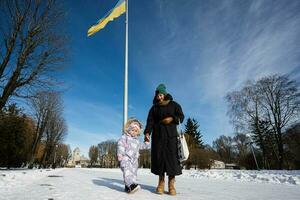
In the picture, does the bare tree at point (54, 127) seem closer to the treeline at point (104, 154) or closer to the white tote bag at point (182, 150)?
the white tote bag at point (182, 150)

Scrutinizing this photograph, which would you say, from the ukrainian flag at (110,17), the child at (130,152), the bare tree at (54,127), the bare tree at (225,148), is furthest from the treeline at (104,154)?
the child at (130,152)

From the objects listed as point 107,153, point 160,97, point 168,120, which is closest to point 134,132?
point 168,120

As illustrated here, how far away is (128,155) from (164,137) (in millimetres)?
820

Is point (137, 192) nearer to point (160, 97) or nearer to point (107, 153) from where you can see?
point (160, 97)

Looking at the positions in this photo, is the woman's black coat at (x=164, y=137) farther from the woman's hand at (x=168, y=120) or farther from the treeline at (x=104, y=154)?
the treeline at (x=104, y=154)

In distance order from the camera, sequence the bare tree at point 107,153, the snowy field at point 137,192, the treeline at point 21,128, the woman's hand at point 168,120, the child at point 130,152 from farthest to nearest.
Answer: the bare tree at point 107,153 < the treeline at point 21,128 < the woman's hand at point 168,120 < the child at point 130,152 < the snowy field at point 137,192

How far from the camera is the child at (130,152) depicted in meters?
4.18

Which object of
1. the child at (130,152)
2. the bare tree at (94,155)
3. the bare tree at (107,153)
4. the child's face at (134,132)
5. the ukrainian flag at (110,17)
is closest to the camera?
the child at (130,152)

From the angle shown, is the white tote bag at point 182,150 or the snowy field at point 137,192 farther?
the white tote bag at point 182,150

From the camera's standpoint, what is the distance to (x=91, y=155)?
114125 mm

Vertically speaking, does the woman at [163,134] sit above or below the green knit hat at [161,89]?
below

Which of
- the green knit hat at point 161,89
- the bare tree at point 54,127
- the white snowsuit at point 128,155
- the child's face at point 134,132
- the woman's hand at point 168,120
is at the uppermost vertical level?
the bare tree at point 54,127

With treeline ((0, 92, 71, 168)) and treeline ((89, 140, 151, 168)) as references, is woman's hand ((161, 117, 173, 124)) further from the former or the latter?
treeline ((89, 140, 151, 168))

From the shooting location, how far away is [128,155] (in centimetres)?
449
